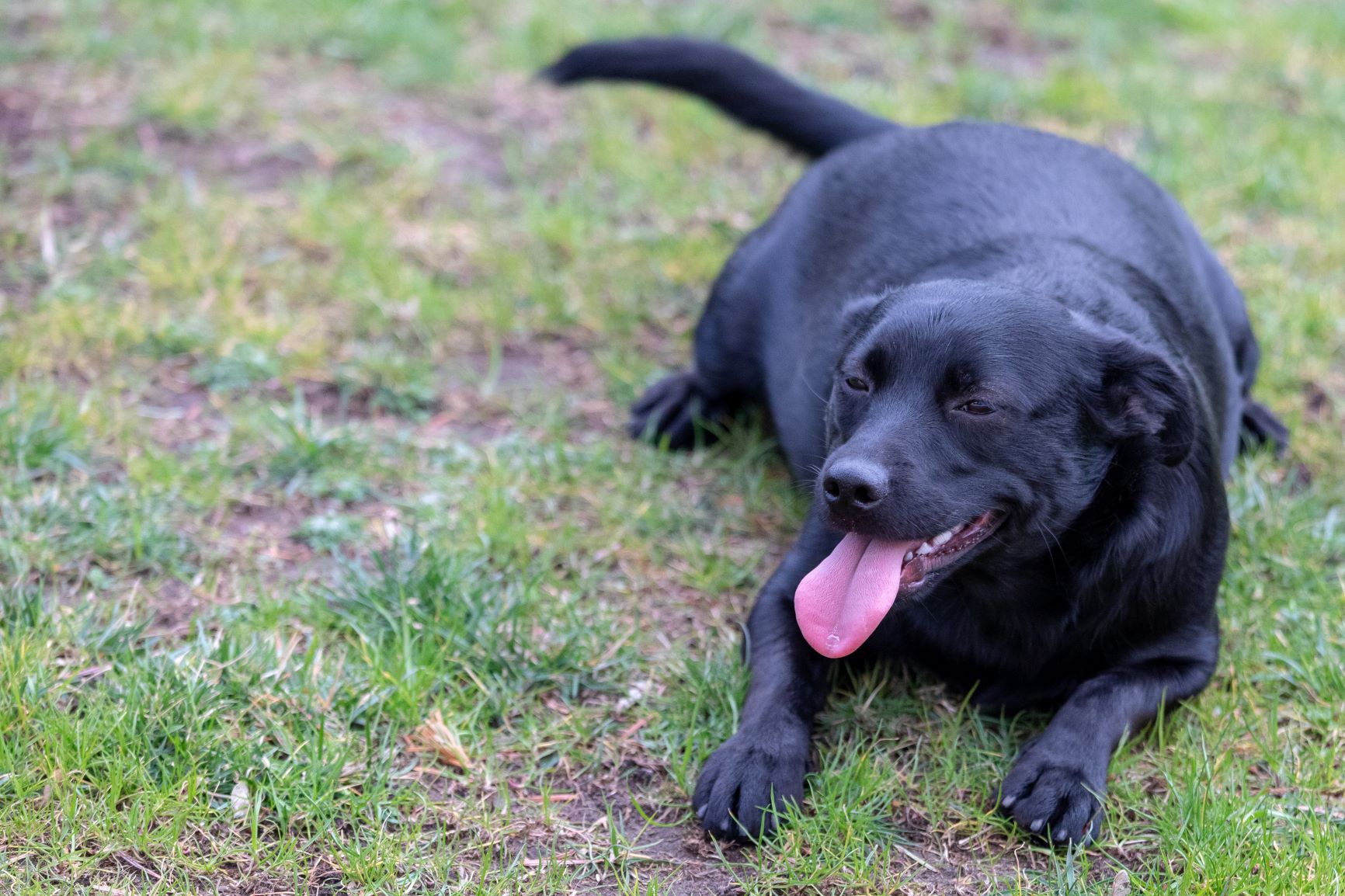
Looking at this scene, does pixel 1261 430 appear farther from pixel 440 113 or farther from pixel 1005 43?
pixel 440 113

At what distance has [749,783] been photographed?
238cm

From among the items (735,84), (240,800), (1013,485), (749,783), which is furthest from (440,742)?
(735,84)

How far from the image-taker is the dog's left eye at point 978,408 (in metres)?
2.35

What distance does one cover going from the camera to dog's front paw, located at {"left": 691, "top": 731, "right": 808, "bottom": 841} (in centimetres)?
235

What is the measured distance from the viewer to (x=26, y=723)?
2.38m

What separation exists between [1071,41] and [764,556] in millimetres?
3912

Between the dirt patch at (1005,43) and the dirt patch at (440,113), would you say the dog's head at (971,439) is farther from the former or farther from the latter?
the dirt patch at (1005,43)

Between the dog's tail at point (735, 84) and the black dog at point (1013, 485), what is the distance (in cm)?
78

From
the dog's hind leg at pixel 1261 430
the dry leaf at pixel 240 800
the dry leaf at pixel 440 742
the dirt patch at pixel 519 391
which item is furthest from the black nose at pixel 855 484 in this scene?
the dog's hind leg at pixel 1261 430

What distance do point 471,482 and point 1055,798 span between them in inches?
65.4

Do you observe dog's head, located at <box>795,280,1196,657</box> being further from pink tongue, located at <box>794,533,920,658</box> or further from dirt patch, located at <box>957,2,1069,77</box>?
dirt patch, located at <box>957,2,1069,77</box>

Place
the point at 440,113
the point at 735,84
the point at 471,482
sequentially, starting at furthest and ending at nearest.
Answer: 1. the point at 440,113
2. the point at 735,84
3. the point at 471,482

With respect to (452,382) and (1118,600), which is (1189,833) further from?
(452,382)

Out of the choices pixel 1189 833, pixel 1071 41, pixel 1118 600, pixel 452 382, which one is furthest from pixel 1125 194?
pixel 1071 41
